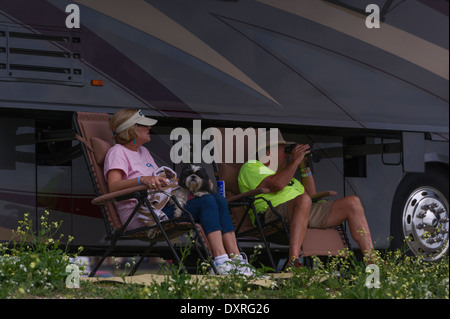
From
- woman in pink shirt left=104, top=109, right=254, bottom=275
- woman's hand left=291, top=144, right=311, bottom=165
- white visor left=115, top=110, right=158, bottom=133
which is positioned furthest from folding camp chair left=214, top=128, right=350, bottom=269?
white visor left=115, top=110, right=158, bottom=133

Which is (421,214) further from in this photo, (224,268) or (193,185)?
(224,268)

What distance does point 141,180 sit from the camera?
4730 mm

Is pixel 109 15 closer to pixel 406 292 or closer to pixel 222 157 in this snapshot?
pixel 222 157

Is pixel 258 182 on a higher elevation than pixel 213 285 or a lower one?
higher

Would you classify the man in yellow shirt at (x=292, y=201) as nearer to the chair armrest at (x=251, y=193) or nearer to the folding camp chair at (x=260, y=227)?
the folding camp chair at (x=260, y=227)

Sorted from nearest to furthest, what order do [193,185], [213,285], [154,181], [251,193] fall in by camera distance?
1. [213,285]
2. [154,181]
3. [193,185]
4. [251,193]

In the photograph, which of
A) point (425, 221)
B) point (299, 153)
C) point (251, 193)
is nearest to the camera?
point (251, 193)

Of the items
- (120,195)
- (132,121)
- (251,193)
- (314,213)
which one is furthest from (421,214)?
(120,195)

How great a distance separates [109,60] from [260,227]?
5.07 ft

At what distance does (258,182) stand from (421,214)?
6.46ft

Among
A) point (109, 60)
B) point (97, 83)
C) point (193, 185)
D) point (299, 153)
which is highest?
point (109, 60)

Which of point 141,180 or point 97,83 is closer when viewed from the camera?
point 141,180

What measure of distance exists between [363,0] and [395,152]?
4.33 feet
